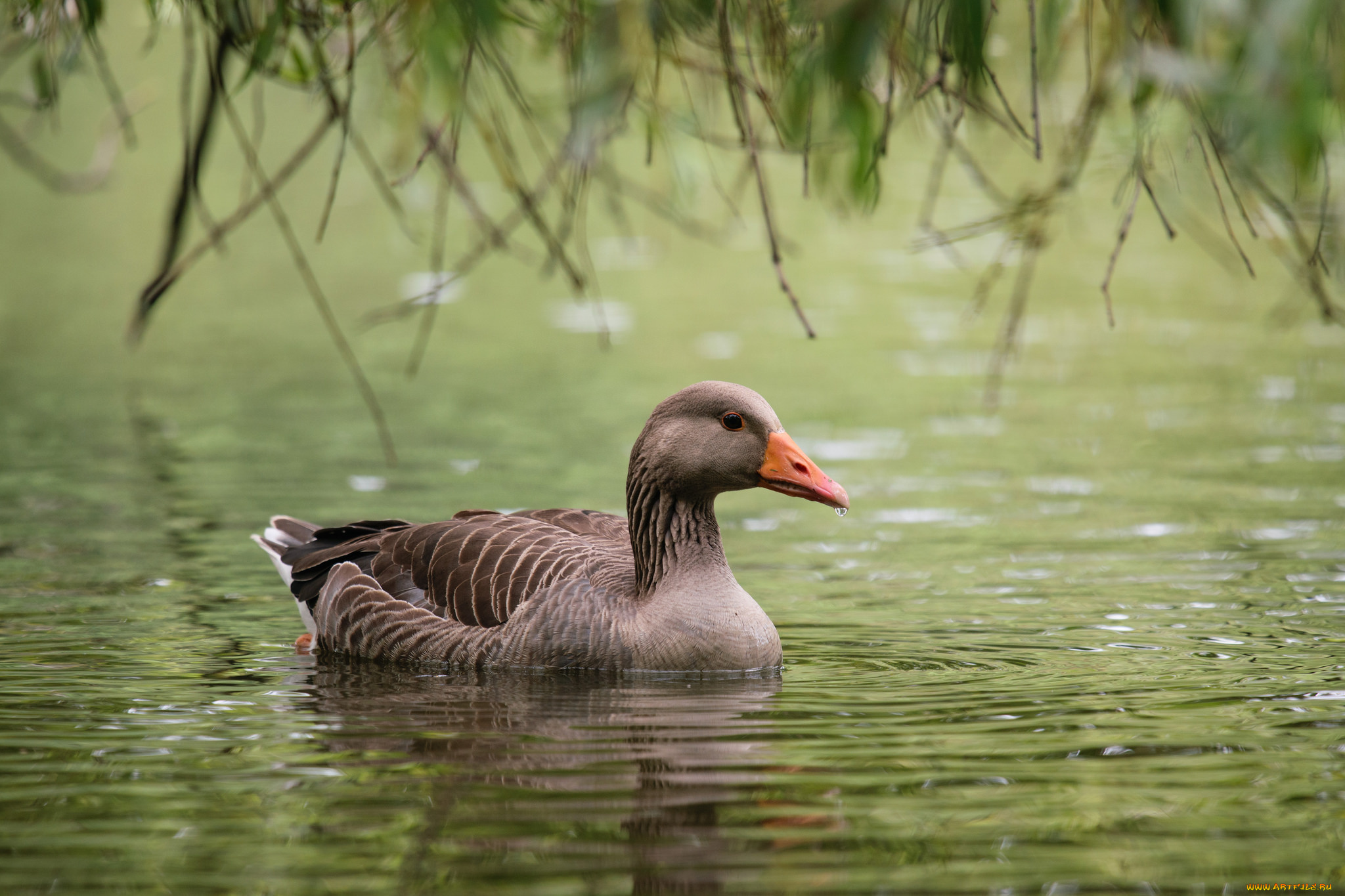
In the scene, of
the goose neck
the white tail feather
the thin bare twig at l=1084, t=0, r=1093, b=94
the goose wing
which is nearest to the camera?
the thin bare twig at l=1084, t=0, r=1093, b=94

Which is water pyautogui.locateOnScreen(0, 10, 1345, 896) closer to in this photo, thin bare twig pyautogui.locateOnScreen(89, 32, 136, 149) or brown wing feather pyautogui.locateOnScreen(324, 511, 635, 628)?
brown wing feather pyautogui.locateOnScreen(324, 511, 635, 628)

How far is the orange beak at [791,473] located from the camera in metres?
8.87

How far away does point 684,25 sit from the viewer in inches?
239

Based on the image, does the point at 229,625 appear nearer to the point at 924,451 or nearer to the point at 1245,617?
the point at 1245,617

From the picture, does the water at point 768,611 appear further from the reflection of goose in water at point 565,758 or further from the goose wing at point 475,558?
the goose wing at point 475,558

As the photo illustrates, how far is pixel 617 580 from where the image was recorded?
374 inches

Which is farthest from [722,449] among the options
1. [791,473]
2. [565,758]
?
[565,758]

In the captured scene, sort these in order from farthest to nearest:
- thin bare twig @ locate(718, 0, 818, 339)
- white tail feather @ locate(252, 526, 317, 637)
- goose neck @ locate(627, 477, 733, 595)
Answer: white tail feather @ locate(252, 526, 317, 637), goose neck @ locate(627, 477, 733, 595), thin bare twig @ locate(718, 0, 818, 339)

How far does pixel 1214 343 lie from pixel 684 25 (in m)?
17.6

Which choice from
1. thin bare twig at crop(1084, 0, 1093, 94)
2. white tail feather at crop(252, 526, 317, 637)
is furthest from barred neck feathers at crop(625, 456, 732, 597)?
thin bare twig at crop(1084, 0, 1093, 94)

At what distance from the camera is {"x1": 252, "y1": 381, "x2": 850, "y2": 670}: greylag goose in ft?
29.6

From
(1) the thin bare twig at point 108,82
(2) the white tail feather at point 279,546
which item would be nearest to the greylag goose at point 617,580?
(2) the white tail feather at point 279,546

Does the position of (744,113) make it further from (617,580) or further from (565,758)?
(617,580)

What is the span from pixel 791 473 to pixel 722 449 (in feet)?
1.36
